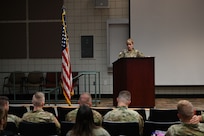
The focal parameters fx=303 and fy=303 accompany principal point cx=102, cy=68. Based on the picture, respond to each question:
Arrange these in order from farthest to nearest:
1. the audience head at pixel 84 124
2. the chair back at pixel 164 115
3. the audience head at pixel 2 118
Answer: the chair back at pixel 164 115, the audience head at pixel 2 118, the audience head at pixel 84 124

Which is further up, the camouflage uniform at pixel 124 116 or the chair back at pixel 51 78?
the chair back at pixel 51 78

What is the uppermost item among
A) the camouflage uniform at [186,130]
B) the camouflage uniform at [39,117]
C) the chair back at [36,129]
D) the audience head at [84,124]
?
the audience head at [84,124]

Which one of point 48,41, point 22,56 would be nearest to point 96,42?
point 48,41

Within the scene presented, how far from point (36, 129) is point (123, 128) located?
3.00 ft

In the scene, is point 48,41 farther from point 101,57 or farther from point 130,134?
point 130,134

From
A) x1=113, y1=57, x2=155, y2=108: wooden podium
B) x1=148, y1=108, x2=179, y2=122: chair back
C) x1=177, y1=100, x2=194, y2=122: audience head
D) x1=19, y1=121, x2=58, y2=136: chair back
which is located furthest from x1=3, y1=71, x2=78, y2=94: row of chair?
x1=177, y1=100, x2=194, y2=122: audience head

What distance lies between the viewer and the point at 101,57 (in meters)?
10.1

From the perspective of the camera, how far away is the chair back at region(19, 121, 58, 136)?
A: 3168 millimetres

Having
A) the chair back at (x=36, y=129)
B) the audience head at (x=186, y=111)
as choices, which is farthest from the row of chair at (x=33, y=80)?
the audience head at (x=186, y=111)

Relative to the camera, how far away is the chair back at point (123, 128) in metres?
3.19

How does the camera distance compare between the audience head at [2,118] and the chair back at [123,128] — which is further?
the chair back at [123,128]

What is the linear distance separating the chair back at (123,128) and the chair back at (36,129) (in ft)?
1.97

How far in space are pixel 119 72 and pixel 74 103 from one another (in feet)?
6.70

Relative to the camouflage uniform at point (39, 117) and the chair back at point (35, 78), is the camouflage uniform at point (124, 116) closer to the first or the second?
the camouflage uniform at point (39, 117)
